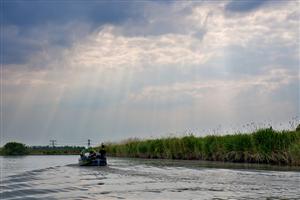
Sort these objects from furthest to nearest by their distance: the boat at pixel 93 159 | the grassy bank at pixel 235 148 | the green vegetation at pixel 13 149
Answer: the green vegetation at pixel 13 149 → the boat at pixel 93 159 → the grassy bank at pixel 235 148

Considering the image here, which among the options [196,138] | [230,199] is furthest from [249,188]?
[196,138]

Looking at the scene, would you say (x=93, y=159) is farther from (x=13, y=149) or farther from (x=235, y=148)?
(x=13, y=149)

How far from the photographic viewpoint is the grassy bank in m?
32.5

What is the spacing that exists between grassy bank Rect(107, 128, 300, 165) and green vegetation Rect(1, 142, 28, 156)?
50370 millimetres

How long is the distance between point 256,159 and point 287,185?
16.0 meters

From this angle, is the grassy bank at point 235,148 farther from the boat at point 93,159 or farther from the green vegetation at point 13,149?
the green vegetation at point 13,149

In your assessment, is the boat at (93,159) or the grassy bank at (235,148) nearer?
the grassy bank at (235,148)

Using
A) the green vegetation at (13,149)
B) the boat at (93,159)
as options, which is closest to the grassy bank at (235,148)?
the boat at (93,159)

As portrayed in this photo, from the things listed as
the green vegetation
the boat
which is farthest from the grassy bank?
the green vegetation

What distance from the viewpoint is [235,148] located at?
124 feet

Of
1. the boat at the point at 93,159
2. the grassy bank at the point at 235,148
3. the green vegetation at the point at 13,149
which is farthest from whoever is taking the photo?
the green vegetation at the point at 13,149

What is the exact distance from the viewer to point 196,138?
4500cm

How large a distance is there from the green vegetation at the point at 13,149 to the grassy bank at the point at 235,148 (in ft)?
165

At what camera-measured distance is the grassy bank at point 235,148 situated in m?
32.5
